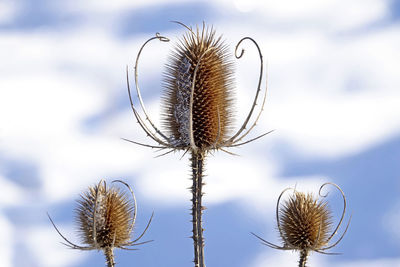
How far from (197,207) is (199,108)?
1.23 metres

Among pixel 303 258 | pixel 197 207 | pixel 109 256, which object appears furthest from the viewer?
pixel 303 258

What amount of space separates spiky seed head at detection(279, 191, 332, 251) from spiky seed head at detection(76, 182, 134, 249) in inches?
85.6

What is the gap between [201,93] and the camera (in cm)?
683

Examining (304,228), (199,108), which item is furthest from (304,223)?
(199,108)

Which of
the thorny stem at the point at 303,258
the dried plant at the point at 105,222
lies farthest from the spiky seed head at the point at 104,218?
the thorny stem at the point at 303,258

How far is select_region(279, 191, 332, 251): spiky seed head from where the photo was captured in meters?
7.35

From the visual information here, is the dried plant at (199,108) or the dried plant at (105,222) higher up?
the dried plant at (199,108)

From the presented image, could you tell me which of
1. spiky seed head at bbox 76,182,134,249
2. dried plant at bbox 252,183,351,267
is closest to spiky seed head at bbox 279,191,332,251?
dried plant at bbox 252,183,351,267

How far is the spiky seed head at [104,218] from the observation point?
7.10 m

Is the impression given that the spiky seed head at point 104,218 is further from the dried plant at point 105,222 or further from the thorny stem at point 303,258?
the thorny stem at point 303,258

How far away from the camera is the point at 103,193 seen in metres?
7.27

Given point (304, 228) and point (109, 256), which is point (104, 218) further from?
point (304, 228)

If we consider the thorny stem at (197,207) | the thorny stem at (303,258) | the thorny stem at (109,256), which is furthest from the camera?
the thorny stem at (303,258)

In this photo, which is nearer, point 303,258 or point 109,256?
point 109,256
